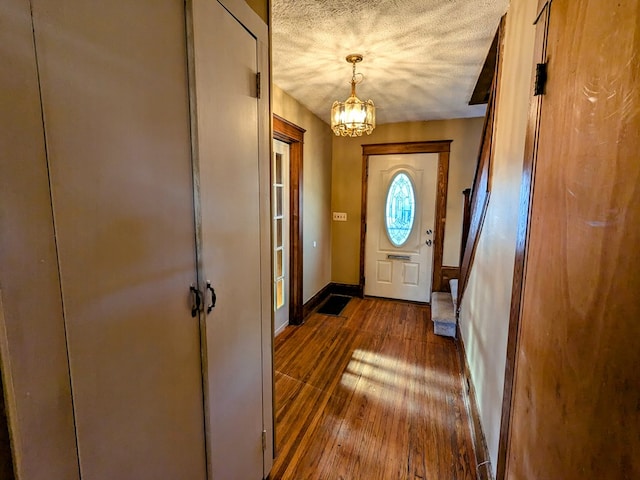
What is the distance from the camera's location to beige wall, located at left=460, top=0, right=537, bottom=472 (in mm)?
1316

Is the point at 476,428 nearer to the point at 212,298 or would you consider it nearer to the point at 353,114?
the point at 212,298

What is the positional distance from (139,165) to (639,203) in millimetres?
1099

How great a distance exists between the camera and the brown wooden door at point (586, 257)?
58cm

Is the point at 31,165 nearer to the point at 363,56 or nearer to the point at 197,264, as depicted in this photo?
the point at 197,264

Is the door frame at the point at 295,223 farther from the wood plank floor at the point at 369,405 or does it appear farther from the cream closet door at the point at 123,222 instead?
the cream closet door at the point at 123,222

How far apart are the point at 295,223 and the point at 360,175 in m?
1.51

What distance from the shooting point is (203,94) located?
1.00 meters

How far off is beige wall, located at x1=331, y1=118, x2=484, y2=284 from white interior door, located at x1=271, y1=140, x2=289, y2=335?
134cm

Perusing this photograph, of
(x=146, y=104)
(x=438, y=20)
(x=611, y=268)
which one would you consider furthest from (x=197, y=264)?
(x=438, y=20)

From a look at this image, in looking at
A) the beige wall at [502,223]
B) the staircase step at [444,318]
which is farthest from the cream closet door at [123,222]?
the staircase step at [444,318]

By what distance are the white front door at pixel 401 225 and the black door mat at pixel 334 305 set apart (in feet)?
1.49

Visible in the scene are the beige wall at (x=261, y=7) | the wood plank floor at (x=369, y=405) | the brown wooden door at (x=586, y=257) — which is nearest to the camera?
the brown wooden door at (x=586, y=257)

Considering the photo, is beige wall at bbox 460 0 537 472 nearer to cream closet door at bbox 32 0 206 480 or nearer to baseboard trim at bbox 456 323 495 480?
baseboard trim at bbox 456 323 495 480

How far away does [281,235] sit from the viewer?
330 centimetres
